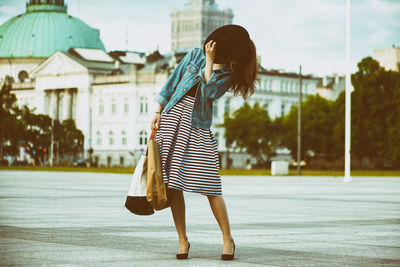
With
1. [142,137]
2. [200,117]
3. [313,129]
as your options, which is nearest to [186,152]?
[200,117]

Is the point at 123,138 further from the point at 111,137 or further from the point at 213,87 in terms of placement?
the point at 213,87

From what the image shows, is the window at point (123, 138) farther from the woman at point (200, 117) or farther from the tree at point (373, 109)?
the woman at point (200, 117)

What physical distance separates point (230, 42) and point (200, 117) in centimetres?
69

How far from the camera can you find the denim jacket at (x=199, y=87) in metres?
7.32

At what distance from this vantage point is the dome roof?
132m

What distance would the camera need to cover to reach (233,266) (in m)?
6.66

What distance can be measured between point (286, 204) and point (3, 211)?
5.50 m

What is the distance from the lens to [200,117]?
24.1ft

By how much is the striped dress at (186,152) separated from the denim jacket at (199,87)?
6cm

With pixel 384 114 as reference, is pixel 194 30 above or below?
above

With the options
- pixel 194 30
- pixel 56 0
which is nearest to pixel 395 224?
pixel 56 0

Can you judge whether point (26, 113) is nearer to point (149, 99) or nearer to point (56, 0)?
point (149, 99)

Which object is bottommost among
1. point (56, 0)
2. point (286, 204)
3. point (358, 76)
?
point (286, 204)

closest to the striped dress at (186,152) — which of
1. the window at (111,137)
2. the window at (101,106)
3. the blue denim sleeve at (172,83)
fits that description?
the blue denim sleeve at (172,83)
